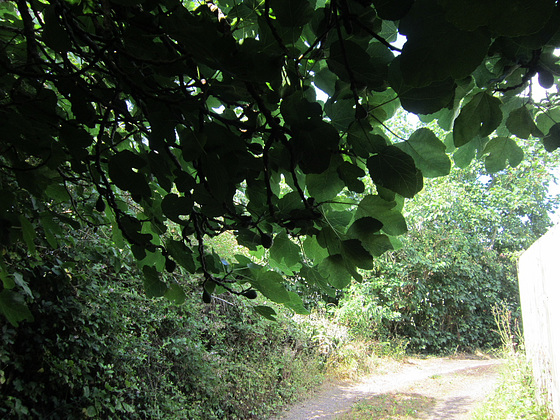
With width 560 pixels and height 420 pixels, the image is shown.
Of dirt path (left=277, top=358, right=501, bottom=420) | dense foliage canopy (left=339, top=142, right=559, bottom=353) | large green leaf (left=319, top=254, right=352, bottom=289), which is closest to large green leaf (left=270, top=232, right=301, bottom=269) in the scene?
large green leaf (left=319, top=254, right=352, bottom=289)

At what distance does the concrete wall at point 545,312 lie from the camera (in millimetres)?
3875

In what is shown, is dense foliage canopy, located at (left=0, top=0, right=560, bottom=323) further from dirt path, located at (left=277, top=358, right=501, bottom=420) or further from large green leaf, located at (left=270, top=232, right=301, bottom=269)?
dirt path, located at (left=277, top=358, right=501, bottom=420)

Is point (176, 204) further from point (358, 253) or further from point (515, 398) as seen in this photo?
point (515, 398)

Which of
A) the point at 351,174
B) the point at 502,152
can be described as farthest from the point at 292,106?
the point at 502,152

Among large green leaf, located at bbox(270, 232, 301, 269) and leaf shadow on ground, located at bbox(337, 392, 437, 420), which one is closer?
large green leaf, located at bbox(270, 232, 301, 269)

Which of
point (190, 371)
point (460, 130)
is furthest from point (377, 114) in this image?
point (190, 371)

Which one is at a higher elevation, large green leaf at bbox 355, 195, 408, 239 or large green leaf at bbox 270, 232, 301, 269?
large green leaf at bbox 355, 195, 408, 239

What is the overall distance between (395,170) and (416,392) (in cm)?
695

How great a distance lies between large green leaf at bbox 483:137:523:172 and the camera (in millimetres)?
933

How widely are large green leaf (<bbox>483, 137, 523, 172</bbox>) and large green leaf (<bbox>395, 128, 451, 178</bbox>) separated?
29cm

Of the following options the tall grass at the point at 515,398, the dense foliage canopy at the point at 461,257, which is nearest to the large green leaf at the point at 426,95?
the tall grass at the point at 515,398

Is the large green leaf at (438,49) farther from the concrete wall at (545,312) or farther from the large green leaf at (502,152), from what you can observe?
the concrete wall at (545,312)

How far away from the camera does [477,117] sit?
70 centimetres

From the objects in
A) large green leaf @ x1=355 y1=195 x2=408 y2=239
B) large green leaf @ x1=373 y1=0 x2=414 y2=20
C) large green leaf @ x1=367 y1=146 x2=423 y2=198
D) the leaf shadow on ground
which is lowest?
the leaf shadow on ground
